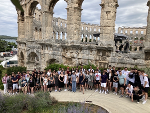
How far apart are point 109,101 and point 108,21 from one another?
19.1ft

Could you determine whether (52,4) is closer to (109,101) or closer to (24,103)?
(24,103)

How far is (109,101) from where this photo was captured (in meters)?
6.25

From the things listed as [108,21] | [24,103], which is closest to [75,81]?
[24,103]

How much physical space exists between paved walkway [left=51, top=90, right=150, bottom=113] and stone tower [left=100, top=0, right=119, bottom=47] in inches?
163

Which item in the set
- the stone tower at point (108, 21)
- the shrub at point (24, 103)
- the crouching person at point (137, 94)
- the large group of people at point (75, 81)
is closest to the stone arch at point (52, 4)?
the stone tower at point (108, 21)

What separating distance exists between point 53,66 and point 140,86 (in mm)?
6083

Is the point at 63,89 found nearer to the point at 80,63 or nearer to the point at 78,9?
the point at 80,63

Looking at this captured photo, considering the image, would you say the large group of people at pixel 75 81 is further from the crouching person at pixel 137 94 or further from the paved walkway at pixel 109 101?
the crouching person at pixel 137 94

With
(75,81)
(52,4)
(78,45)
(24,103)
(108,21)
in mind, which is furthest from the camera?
(52,4)

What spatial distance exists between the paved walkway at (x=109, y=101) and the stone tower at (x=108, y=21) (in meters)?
4.14

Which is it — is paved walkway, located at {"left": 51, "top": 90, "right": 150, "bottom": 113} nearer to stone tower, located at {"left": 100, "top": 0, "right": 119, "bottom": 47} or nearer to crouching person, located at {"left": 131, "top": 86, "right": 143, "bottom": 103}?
crouching person, located at {"left": 131, "top": 86, "right": 143, "bottom": 103}

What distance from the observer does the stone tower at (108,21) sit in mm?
9664

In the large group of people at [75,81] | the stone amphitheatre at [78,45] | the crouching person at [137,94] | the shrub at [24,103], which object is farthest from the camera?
the stone amphitheatre at [78,45]

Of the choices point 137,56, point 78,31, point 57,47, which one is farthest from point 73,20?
point 137,56
